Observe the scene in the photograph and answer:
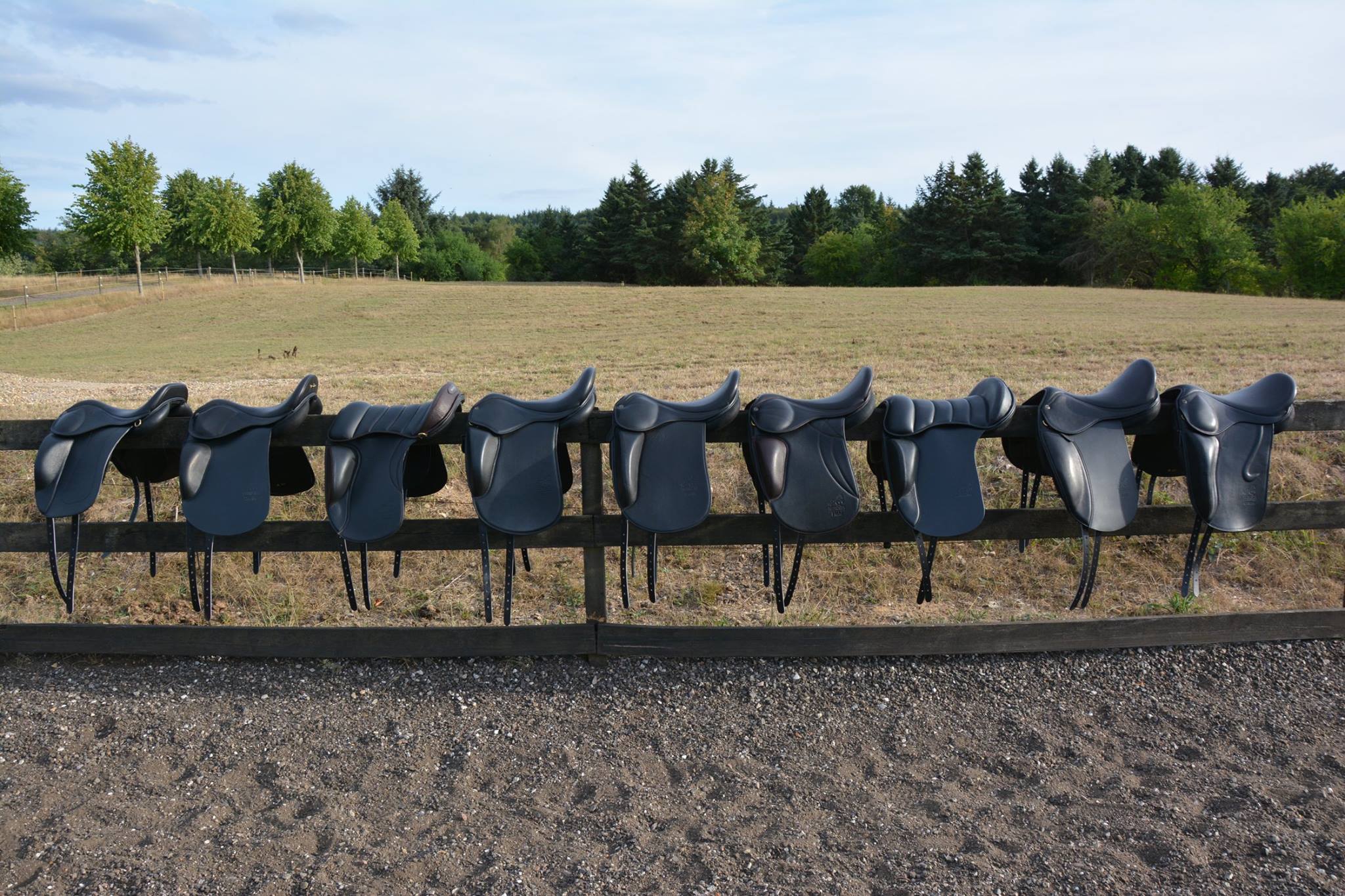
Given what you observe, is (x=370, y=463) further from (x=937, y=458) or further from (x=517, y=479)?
(x=937, y=458)

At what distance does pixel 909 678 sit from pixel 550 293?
33.0 metres

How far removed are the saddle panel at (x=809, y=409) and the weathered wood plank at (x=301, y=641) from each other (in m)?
0.97

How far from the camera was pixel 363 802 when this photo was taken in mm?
2307

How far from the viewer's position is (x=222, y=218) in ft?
141

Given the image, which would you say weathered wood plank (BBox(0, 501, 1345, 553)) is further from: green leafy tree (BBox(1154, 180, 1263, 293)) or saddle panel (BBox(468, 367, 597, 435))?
green leafy tree (BBox(1154, 180, 1263, 293))

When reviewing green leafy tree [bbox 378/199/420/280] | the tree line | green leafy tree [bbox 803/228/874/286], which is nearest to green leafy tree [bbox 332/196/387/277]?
the tree line

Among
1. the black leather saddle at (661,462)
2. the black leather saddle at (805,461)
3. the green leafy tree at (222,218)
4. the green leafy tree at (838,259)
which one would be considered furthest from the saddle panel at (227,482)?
the green leafy tree at (838,259)

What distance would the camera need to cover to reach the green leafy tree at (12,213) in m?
30.7

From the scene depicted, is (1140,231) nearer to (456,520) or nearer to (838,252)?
(838,252)

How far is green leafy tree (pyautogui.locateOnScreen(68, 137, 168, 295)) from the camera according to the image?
35.1 meters

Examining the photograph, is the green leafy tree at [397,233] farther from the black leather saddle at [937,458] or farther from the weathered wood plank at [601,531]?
the black leather saddle at [937,458]

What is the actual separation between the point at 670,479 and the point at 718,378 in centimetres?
767

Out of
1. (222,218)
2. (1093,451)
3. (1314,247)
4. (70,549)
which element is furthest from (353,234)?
(1093,451)

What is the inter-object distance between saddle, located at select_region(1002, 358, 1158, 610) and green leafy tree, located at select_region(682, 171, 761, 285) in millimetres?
51254
